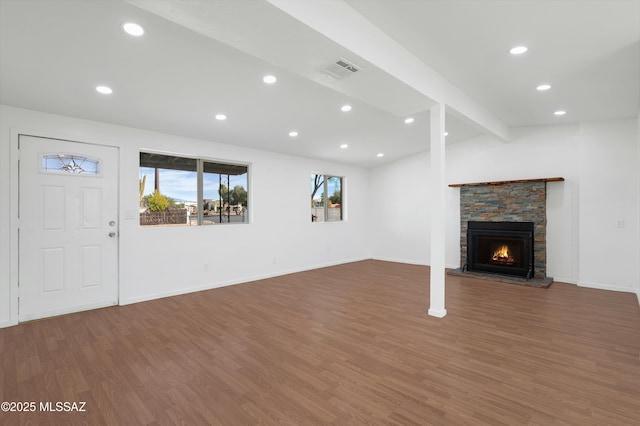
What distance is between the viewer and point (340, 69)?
278 cm

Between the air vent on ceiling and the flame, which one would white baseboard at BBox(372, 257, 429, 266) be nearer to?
the flame

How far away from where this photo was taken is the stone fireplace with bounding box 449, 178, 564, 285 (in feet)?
18.6

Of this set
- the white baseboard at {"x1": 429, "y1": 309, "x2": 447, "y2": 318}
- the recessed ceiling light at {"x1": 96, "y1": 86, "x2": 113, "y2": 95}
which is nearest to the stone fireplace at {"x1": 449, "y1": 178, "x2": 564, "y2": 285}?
the white baseboard at {"x1": 429, "y1": 309, "x2": 447, "y2": 318}

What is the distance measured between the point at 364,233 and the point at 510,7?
657cm

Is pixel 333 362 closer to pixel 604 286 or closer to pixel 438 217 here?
pixel 438 217

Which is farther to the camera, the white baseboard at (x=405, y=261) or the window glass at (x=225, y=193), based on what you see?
the white baseboard at (x=405, y=261)

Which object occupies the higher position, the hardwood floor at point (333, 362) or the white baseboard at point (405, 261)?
the white baseboard at point (405, 261)

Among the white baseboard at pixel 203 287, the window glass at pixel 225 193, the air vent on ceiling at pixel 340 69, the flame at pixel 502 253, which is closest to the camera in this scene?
the air vent on ceiling at pixel 340 69

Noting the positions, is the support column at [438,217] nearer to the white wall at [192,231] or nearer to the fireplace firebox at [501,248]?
the fireplace firebox at [501,248]

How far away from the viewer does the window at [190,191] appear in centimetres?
477

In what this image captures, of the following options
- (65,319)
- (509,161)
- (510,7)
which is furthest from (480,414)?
(509,161)

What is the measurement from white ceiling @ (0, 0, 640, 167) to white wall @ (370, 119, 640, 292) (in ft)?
2.15

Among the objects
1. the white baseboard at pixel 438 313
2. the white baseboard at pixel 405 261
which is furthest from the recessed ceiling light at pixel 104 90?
the white baseboard at pixel 405 261

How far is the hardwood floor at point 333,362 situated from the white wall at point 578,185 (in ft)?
3.04
